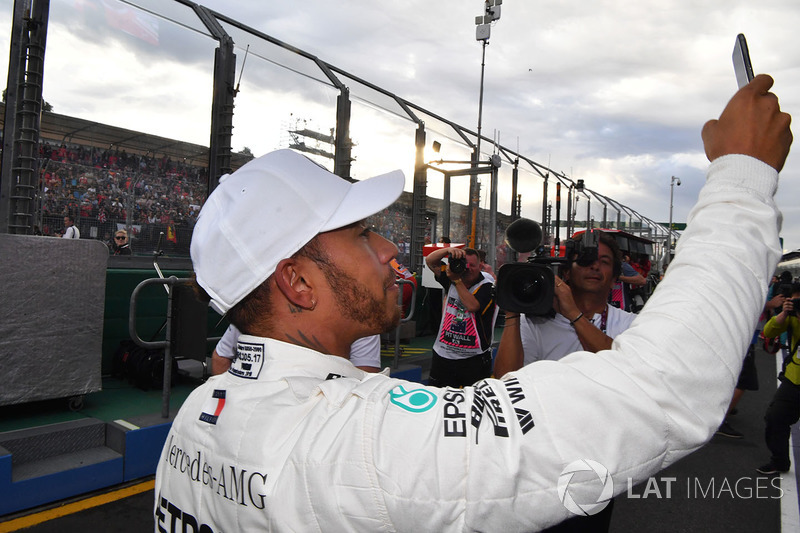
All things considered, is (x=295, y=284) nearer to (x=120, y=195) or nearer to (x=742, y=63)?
(x=742, y=63)

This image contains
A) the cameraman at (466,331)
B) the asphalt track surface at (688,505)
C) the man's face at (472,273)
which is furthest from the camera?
the man's face at (472,273)

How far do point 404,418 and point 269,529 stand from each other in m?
0.29

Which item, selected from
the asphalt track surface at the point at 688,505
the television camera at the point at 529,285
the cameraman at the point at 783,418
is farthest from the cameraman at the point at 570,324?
the cameraman at the point at 783,418

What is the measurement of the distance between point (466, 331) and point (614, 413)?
4.30 meters

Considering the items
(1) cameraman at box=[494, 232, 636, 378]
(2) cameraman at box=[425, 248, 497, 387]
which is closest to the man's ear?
(1) cameraman at box=[494, 232, 636, 378]

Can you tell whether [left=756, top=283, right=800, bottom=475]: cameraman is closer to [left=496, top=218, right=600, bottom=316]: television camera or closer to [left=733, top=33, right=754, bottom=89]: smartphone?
[left=496, top=218, right=600, bottom=316]: television camera

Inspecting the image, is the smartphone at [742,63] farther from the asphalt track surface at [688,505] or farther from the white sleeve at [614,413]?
the asphalt track surface at [688,505]

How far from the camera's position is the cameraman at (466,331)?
5008mm

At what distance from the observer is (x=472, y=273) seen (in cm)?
525

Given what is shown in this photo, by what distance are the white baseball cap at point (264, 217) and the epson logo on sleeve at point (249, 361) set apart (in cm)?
12

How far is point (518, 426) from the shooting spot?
30.8 inches

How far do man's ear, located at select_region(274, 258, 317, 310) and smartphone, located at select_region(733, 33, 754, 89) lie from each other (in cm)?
88

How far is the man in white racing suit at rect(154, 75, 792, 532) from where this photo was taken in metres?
Result: 0.76

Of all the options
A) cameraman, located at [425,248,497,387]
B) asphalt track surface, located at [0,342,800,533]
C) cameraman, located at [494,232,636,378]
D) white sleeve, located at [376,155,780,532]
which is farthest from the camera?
cameraman, located at [425,248,497,387]
